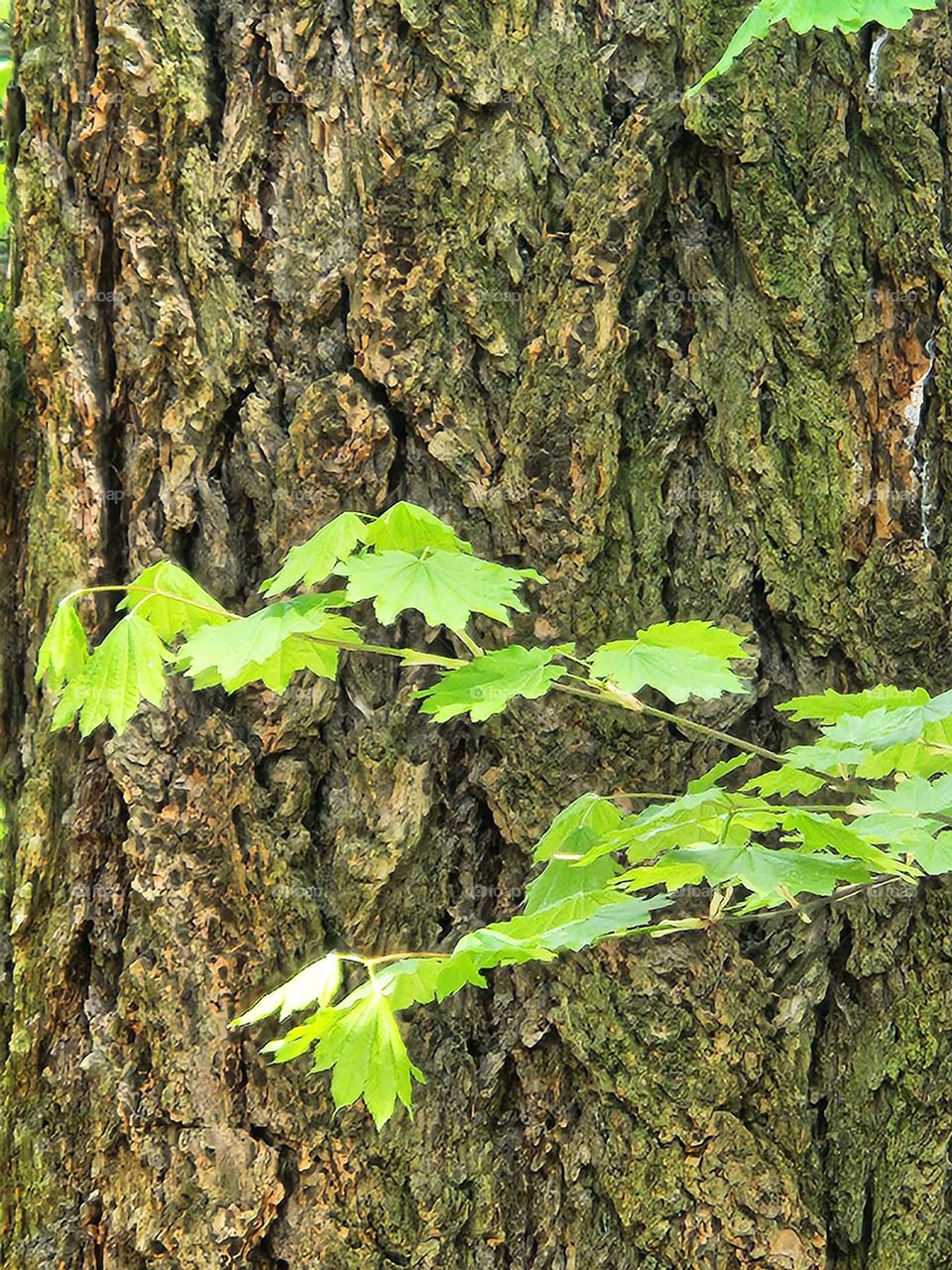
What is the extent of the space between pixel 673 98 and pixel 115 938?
1253 millimetres

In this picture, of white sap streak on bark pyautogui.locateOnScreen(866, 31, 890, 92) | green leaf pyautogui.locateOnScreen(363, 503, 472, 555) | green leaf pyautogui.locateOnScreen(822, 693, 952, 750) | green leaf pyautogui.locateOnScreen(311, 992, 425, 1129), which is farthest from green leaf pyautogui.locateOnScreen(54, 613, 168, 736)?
white sap streak on bark pyautogui.locateOnScreen(866, 31, 890, 92)

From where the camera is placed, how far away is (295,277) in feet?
5.10

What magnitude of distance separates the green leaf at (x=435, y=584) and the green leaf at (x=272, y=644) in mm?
45

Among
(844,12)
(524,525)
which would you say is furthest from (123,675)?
(844,12)

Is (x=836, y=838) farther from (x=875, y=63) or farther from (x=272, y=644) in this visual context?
(x=875, y=63)

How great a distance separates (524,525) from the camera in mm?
1529

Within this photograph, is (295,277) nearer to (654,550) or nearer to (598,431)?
(598,431)

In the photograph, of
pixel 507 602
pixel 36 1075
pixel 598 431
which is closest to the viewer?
pixel 507 602

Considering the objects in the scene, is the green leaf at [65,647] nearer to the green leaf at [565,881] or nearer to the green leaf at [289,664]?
the green leaf at [289,664]

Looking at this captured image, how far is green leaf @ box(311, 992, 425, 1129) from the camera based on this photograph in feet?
3.41

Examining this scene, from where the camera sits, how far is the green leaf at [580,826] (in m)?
1.27

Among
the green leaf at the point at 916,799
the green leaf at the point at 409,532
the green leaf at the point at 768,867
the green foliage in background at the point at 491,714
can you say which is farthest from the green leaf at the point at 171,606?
the green leaf at the point at 916,799

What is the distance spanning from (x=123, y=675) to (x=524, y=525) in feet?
1.91

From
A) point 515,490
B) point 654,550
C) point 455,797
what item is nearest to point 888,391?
point 654,550
